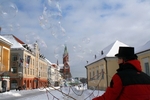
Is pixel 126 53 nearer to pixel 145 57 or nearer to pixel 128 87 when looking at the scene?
pixel 128 87

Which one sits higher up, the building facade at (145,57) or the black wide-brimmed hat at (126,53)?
the building facade at (145,57)

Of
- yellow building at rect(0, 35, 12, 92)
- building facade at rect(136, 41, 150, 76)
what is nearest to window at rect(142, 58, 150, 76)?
building facade at rect(136, 41, 150, 76)

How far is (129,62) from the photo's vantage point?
2637mm

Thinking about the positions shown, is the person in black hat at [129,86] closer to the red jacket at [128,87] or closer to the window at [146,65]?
the red jacket at [128,87]

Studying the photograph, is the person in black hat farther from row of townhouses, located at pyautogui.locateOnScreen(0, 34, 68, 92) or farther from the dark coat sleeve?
row of townhouses, located at pyautogui.locateOnScreen(0, 34, 68, 92)

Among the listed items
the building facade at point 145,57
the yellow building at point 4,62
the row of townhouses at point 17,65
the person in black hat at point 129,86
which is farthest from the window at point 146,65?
the yellow building at point 4,62

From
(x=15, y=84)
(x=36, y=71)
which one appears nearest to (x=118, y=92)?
(x=15, y=84)

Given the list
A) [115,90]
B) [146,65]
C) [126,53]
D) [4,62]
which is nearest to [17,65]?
[4,62]

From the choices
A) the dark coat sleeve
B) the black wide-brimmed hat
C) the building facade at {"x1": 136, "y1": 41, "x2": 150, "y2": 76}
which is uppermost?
the building facade at {"x1": 136, "y1": 41, "x2": 150, "y2": 76}

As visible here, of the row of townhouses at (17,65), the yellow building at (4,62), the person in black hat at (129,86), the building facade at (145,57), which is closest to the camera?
the person in black hat at (129,86)

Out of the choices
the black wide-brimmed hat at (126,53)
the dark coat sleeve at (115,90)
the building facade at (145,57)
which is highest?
the building facade at (145,57)

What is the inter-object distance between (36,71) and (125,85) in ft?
201

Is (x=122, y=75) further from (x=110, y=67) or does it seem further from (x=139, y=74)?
(x=110, y=67)

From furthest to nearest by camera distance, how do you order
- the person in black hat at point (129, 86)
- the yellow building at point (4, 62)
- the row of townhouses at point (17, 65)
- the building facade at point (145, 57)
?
the row of townhouses at point (17, 65)
the yellow building at point (4, 62)
the building facade at point (145, 57)
the person in black hat at point (129, 86)
